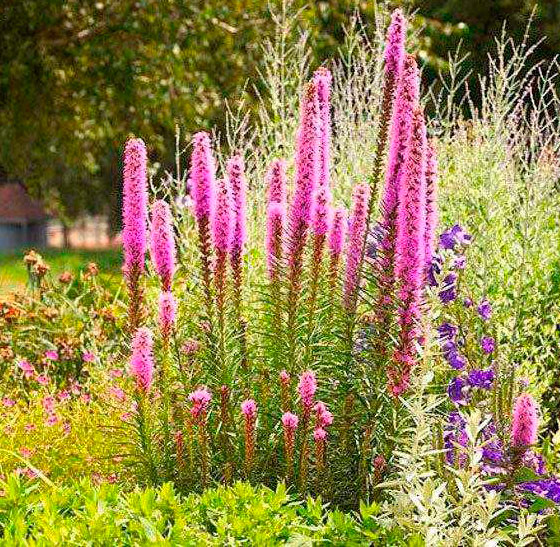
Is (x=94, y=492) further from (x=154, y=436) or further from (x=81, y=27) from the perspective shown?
(x=81, y=27)

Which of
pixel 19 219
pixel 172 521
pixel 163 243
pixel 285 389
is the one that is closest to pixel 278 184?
pixel 163 243

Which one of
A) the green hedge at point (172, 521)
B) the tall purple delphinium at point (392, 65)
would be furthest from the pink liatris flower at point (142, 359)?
the tall purple delphinium at point (392, 65)

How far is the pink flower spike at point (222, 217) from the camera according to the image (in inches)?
154

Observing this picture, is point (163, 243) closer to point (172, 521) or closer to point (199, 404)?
point (199, 404)

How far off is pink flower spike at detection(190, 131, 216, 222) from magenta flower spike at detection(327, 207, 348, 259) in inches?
23.3

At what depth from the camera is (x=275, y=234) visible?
4.17m

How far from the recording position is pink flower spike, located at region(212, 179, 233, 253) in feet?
12.9

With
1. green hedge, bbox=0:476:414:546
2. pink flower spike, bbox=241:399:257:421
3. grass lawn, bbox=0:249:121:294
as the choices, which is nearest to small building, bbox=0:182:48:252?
grass lawn, bbox=0:249:121:294

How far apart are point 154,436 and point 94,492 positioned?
3.53ft

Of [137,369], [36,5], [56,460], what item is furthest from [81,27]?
[137,369]

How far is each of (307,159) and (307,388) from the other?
0.83 metres

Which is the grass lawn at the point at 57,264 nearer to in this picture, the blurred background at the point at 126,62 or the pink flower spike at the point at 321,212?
the blurred background at the point at 126,62

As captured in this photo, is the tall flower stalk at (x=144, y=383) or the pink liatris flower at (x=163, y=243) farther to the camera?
the pink liatris flower at (x=163, y=243)

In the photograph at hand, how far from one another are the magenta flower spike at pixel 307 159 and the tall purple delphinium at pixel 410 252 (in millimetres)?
349
